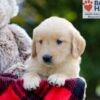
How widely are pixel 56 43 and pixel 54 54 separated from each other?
6 cm

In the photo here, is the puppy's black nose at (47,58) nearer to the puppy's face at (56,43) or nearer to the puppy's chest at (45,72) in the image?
the puppy's face at (56,43)

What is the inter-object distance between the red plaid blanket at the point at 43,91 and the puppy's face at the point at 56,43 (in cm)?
14

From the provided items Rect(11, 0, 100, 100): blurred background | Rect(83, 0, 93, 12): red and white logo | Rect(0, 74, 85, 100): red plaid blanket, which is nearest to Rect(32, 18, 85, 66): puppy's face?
Rect(0, 74, 85, 100): red plaid blanket

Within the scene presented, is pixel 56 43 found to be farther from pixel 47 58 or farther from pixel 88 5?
pixel 88 5

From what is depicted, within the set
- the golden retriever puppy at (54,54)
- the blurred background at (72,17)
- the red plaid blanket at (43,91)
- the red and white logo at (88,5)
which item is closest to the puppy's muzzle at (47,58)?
the golden retriever puppy at (54,54)

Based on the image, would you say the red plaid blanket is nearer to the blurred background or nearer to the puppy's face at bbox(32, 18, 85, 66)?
the puppy's face at bbox(32, 18, 85, 66)

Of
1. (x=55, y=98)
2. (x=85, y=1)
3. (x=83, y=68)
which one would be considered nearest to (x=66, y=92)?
(x=55, y=98)

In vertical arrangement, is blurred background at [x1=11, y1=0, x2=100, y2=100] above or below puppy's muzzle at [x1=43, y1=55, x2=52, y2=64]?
below

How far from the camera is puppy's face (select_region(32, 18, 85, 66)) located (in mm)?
4453

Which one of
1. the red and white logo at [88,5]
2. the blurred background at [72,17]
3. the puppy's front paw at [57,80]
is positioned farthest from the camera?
the blurred background at [72,17]

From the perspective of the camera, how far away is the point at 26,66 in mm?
4711

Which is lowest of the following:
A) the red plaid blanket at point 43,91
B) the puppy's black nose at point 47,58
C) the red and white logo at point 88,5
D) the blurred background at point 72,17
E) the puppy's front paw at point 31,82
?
the blurred background at point 72,17

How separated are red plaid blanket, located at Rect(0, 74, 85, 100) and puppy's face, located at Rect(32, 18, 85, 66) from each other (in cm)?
14

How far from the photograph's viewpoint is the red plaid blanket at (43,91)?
4418mm
